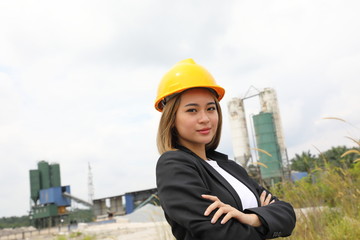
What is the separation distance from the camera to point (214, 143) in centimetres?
204

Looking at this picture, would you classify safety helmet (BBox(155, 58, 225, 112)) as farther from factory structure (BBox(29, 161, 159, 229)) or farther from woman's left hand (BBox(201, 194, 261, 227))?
factory structure (BBox(29, 161, 159, 229))

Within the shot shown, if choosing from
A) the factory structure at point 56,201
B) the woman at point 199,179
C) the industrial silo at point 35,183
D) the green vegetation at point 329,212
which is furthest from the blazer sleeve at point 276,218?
the industrial silo at point 35,183

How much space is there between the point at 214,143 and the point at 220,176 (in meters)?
0.43

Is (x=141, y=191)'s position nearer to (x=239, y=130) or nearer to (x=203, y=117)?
(x=239, y=130)

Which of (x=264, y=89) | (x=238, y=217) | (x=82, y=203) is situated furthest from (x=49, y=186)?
(x=238, y=217)

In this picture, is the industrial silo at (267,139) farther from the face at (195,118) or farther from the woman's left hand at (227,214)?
the woman's left hand at (227,214)

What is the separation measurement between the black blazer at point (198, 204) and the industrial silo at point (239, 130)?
28781mm

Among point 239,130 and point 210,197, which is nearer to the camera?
point 210,197

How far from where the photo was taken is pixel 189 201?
136cm

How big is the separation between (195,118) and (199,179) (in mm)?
321

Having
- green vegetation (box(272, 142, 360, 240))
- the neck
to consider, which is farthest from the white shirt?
green vegetation (box(272, 142, 360, 240))

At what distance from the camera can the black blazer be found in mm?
1338

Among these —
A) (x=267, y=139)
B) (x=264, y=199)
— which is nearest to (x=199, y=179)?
(x=264, y=199)

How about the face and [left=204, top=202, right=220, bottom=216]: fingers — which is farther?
the face
